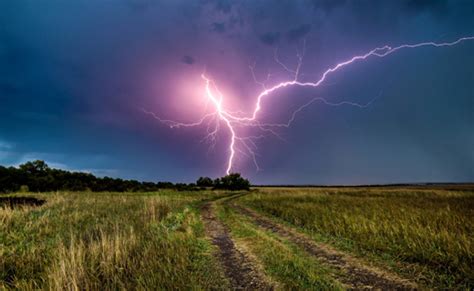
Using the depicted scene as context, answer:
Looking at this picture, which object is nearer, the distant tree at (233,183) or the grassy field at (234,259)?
the grassy field at (234,259)

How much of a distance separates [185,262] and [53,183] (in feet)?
155

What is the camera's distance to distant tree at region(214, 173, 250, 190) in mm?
88188

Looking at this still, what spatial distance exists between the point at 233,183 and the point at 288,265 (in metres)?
83.6

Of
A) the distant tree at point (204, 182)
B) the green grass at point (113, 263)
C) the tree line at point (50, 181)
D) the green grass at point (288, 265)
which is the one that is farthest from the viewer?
the distant tree at point (204, 182)

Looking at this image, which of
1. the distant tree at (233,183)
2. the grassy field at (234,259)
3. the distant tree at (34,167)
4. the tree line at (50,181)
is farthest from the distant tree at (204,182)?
the grassy field at (234,259)

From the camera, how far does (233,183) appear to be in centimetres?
8869

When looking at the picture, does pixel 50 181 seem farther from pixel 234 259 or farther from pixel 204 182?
pixel 204 182

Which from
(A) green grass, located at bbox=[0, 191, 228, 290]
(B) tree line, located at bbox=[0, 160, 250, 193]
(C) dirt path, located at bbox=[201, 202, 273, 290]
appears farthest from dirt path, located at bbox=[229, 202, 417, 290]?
(B) tree line, located at bbox=[0, 160, 250, 193]

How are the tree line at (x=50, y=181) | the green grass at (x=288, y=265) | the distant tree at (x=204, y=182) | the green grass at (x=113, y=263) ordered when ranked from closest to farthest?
the green grass at (x=288, y=265) → the green grass at (x=113, y=263) → the tree line at (x=50, y=181) → the distant tree at (x=204, y=182)

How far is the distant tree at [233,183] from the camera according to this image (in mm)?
88188

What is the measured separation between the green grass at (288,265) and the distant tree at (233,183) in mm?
80138

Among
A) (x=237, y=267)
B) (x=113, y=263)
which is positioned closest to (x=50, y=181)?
(x=113, y=263)

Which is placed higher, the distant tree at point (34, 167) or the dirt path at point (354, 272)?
the distant tree at point (34, 167)

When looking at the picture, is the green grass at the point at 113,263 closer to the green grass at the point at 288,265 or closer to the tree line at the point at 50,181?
the green grass at the point at 288,265
